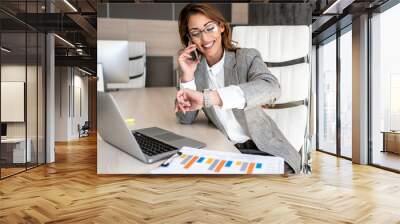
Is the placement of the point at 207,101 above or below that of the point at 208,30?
below

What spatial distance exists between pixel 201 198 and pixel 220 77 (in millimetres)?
1727

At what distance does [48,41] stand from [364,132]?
19.2ft

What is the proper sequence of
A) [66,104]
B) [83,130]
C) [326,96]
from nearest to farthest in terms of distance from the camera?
[326,96] < [66,104] < [83,130]

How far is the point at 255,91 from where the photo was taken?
16.1 ft

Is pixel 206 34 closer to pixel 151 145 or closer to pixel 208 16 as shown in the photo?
pixel 208 16

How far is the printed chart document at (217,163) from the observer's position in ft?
16.7

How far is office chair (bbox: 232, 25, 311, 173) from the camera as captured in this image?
516 cm

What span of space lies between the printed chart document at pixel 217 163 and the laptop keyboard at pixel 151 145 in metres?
0.20

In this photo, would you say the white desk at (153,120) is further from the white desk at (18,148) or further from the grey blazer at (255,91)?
the white desk at (18,148)

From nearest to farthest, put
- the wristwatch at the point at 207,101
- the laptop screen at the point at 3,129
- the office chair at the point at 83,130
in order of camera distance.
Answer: the wristwatch at the point at 207,101, the laptop screen at the point at 3,129, the office chair at the point at 83,130

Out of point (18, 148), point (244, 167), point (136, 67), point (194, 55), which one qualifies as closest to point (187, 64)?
point (194, 55)

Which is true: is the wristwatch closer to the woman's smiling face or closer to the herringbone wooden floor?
the woman's smiling face

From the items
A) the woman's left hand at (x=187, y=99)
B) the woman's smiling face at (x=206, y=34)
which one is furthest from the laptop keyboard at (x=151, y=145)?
the woman's smiling face at (x=206, y=34)

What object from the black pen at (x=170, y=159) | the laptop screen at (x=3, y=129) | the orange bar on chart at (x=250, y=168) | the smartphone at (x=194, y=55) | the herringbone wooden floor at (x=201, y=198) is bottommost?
the herringbone wooden floor at (x=201, y=198)
